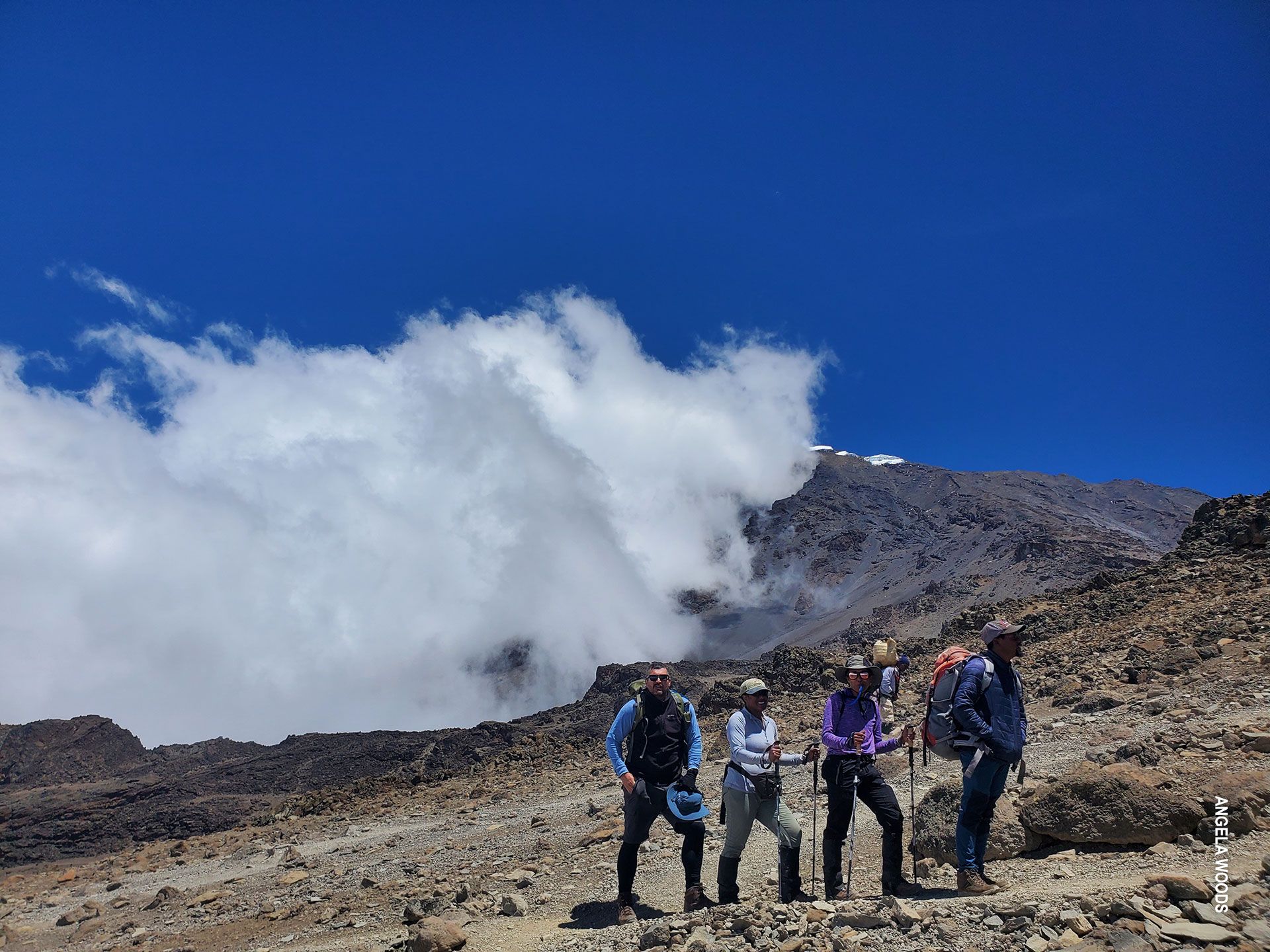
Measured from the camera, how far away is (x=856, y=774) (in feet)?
17.3

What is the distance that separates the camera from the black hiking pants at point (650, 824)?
5.54 meters

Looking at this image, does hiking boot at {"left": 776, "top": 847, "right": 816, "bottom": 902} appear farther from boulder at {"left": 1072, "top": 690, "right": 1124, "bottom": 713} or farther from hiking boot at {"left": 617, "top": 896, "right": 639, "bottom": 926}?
boulder at {"left": 1072, "top": 690, "right": 1124, "bottom": 713}

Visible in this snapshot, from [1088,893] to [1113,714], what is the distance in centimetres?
836

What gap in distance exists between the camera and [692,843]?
5590 millimetres

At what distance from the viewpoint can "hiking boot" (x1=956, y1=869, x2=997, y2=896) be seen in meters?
4.66

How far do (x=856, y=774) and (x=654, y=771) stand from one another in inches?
57.5

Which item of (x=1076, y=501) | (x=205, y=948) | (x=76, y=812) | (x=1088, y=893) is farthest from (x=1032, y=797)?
(x=1076, y=501)

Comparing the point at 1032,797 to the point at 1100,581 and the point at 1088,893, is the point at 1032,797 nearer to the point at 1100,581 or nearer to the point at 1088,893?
the point at 1088,893

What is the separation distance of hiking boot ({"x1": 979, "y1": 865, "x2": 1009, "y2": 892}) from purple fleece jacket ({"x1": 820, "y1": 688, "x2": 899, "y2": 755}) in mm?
912

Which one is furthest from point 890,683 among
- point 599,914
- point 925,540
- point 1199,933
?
point 925,540

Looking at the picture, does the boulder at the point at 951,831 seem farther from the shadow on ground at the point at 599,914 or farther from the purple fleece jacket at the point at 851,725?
the shadow on ground at the point at 599,914

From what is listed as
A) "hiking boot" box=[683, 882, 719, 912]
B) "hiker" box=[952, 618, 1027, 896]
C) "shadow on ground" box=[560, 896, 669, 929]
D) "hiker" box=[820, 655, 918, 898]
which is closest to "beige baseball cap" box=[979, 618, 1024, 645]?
"hiker" box=[952, 618, 1027, 896]

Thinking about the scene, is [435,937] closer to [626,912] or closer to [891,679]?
[626,912]

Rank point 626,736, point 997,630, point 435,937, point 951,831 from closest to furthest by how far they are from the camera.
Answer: point 997,630
point 435,937
point 626,736
point 951,831
